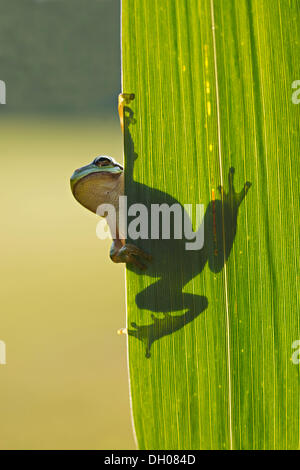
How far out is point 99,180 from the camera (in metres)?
1.44

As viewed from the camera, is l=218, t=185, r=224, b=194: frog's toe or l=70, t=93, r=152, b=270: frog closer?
l=218, t=185, r=224, b=194: frog's toe

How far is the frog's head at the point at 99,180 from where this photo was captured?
56.5 inches

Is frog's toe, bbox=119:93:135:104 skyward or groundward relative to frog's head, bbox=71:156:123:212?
skyward

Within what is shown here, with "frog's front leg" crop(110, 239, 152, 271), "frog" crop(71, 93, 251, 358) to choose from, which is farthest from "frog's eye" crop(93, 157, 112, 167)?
"frog's front leg" crop(110, 239, 152, 271)

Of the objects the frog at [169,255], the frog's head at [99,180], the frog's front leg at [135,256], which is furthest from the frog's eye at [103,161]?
the frog's front leg at [135,256]

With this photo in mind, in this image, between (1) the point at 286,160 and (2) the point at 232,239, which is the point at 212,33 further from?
(2) the point at 232,239

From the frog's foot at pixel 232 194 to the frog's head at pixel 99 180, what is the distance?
52 centimetres

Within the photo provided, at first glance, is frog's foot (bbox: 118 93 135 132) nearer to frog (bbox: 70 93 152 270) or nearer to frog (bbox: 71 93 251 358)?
frog (bbox: 71 93 251 358)

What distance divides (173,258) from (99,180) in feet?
1.58

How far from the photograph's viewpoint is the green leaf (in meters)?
1.00

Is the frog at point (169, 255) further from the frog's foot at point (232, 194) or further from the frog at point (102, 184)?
the frog at point (102, 184)

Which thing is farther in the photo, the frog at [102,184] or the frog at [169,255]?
the frog at [102,184]

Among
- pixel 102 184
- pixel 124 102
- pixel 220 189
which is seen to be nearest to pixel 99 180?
pixel 102 184

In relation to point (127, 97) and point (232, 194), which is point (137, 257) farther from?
point (127, 97)
